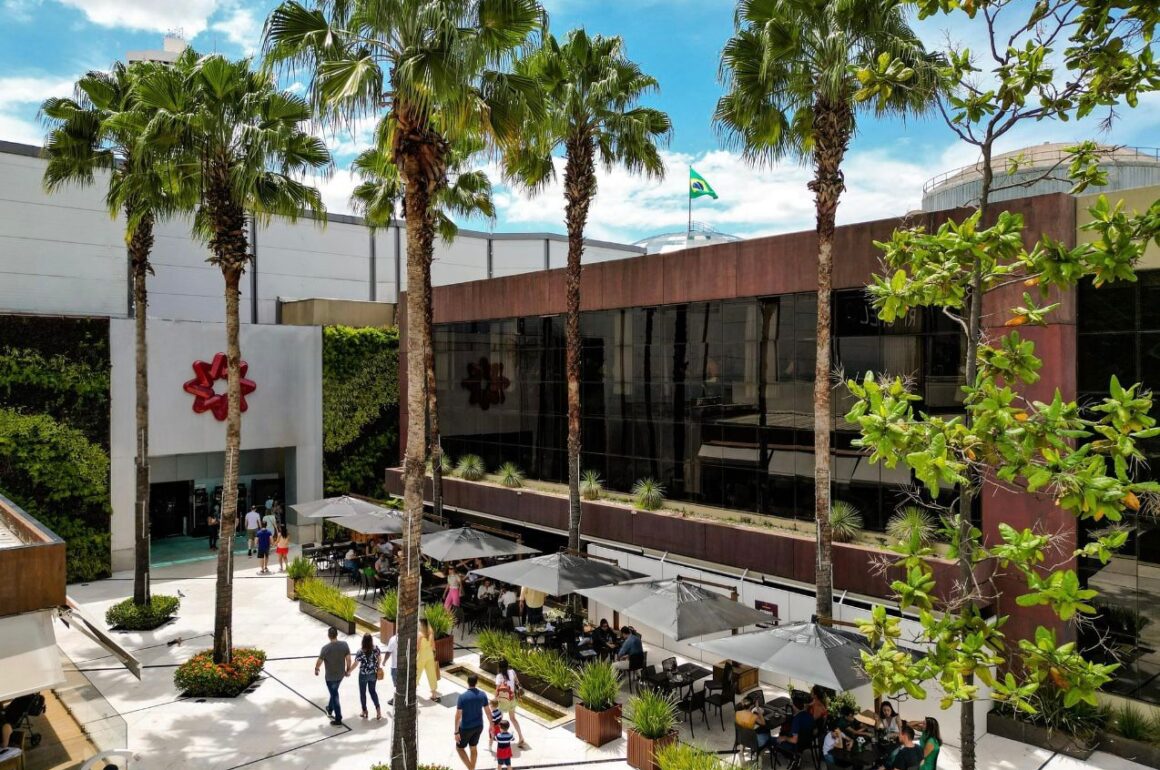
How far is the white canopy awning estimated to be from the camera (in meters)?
9.55

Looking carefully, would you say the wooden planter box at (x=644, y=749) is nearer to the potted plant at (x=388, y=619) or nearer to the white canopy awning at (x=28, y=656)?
the potted plant at (x=388, y=619)

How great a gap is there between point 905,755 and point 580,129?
47.3 feet

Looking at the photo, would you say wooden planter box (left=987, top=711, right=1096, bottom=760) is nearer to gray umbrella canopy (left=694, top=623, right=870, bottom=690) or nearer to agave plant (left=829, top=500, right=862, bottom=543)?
gray umbrella canopy (left=694, top=623, right=870, bottom=690)

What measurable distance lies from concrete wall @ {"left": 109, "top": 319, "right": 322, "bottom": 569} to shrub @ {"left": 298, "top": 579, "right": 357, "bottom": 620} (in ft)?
31.3

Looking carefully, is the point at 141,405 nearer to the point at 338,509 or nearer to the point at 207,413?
the point at 338,509

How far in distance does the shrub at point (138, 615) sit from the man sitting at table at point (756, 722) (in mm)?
14770

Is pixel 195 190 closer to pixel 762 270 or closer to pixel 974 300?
pixel 762 270

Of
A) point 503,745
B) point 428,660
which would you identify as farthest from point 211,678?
point 503,745

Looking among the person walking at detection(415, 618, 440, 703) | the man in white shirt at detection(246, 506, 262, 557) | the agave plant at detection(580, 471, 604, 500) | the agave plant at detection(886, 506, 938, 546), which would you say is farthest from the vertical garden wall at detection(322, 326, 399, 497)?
the agave plant at detection(886, 506, 938, 546)

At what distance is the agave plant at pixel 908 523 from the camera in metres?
14.5

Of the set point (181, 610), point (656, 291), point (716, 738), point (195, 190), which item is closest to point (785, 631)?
point (716, 738)

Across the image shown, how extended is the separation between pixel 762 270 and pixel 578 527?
770 centimetres

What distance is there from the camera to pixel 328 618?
19141 mm


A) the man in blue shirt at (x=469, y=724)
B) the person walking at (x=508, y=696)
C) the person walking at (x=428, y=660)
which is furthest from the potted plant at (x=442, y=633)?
the man in blue shirt at (x=469, y=724)
